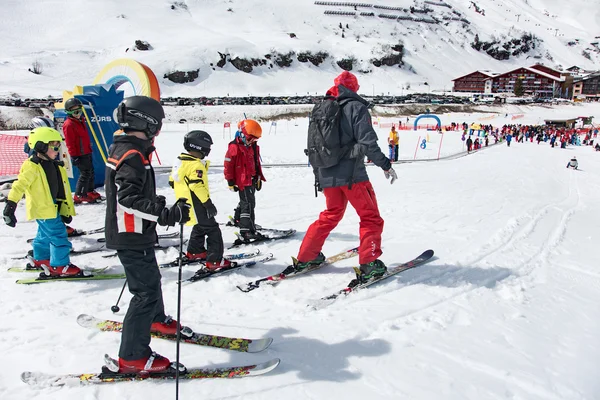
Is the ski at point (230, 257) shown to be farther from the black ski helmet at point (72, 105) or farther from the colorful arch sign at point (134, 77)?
the colorful arch sign at point (134, 77)

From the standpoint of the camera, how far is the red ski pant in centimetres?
398

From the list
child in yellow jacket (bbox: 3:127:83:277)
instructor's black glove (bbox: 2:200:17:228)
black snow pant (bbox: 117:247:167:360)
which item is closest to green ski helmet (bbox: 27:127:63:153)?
child in yellow jacket (bbox: 3:127:83:277)

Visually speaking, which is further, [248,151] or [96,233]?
[96,233]

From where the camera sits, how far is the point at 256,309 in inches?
147

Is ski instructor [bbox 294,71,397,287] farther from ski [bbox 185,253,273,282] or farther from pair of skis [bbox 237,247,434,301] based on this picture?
ski [bbox 185,253,273,282]

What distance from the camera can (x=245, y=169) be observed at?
5719 millimetres

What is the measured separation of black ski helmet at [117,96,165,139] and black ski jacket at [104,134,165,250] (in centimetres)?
8

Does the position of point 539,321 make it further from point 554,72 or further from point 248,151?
point 554,72

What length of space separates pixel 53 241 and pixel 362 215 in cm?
345

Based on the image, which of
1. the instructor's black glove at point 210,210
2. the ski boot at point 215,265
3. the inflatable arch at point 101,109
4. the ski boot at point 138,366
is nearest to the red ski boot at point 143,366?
the ski boot at point 138,366

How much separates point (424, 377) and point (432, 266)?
2119mm

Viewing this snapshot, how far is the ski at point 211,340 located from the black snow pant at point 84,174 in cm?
572

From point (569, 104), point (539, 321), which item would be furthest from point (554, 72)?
point (539, 321)

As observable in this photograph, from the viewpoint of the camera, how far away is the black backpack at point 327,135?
12.6 feet
